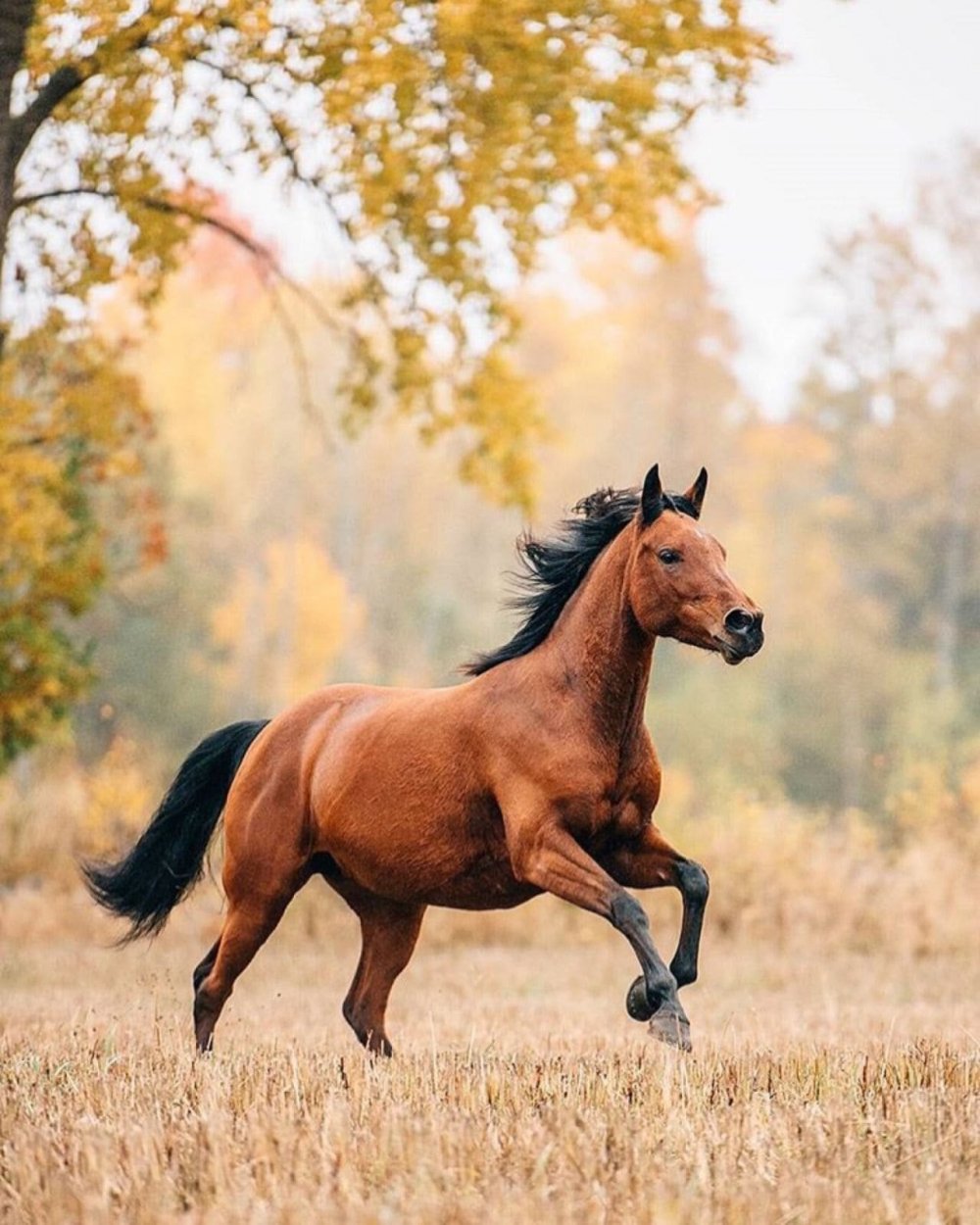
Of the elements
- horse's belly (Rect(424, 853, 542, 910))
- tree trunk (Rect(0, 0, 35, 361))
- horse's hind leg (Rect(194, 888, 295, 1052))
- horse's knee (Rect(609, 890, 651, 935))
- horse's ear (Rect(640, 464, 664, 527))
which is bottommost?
horse's hind leg (Rect(194, 888, 295, 1052))

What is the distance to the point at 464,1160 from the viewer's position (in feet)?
13.8

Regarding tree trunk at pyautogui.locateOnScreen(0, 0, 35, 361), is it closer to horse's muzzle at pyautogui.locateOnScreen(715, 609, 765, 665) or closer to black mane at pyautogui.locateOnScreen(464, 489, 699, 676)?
black mane at pyautogui.locateOnScreen(464, 489, 699, 676)

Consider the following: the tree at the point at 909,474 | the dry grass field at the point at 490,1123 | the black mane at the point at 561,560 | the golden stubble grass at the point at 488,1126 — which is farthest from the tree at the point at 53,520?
the tree at the point at 909,474

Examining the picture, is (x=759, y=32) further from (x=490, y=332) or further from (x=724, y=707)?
(x=724, y=707)

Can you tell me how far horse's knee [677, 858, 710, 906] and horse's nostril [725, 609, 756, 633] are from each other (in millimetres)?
909

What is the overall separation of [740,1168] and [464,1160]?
2.23 feet

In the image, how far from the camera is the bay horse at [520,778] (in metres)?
6.23

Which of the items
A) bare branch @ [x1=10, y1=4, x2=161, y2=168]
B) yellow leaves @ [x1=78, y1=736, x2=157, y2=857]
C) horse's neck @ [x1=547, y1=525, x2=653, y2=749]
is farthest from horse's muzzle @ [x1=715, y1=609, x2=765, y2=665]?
yellow leaves @ [x1=78, y1=736, x2=157, y2=857]

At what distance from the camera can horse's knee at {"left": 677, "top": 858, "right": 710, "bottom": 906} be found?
20.8ft

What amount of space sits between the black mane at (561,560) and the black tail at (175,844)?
1.74 meters

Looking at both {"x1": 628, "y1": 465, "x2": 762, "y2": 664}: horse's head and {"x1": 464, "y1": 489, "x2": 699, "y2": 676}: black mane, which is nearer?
{"x1": 628, "y1": 465, "x2": 762, "y2": 664}: horse's head

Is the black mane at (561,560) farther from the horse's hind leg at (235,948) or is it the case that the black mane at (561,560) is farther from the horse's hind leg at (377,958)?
the horse's hind leg at (235,948)

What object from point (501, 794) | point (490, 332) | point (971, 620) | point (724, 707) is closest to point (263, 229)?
point (490, 332)

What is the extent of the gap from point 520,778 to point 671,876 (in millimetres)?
674
